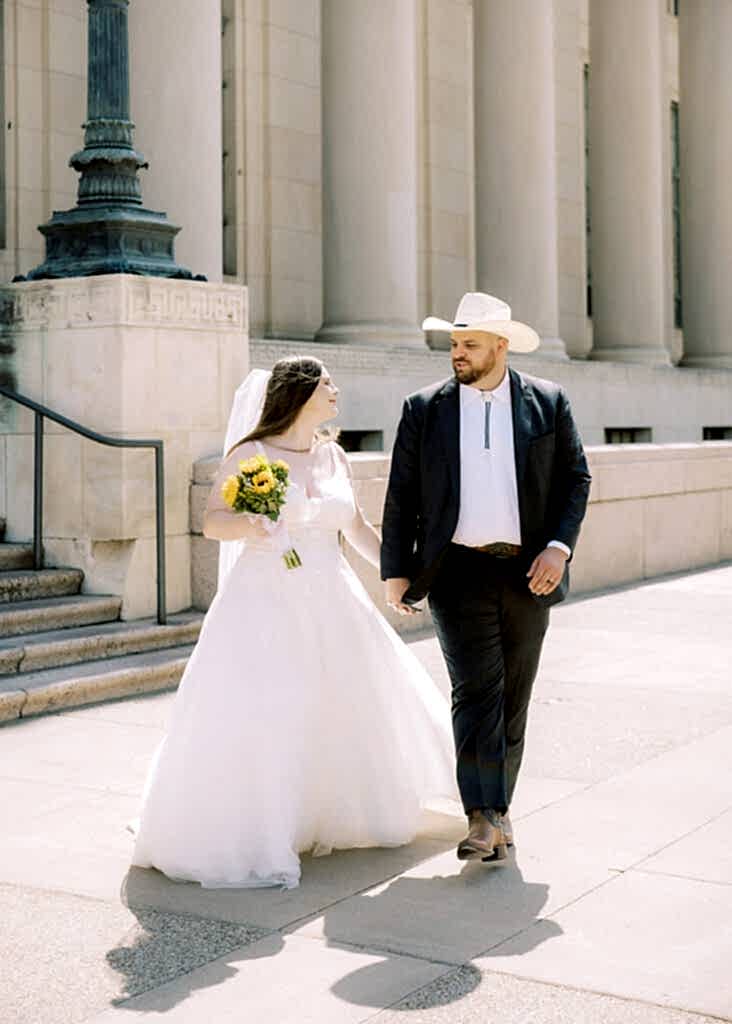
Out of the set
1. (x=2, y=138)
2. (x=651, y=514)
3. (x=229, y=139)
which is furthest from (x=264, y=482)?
(x=229, y=139)

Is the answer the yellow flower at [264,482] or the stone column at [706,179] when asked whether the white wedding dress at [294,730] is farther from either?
the stone column at [706,179]

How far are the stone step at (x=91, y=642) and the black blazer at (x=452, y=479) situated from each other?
363 cm

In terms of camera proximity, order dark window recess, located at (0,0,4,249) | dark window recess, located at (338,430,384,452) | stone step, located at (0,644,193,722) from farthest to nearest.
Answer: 1. dark window recess, located at (338,430,384,452)
2. dark window recess, located at (0,0,4,249)
3. stone step, located at (0,644,193,722)

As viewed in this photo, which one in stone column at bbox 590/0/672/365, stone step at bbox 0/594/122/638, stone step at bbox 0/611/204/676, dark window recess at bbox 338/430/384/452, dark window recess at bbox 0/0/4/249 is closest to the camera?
stone step at bbox 0/611/204/676

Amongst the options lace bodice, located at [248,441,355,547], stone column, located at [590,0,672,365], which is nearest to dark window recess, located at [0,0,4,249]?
stone column, located at [590,0,672,365]

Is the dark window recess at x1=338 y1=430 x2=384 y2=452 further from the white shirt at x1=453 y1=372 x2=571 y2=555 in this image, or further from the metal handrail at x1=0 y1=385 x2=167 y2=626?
the white shirt at x1=453 y1=372 x2=571 y2=555

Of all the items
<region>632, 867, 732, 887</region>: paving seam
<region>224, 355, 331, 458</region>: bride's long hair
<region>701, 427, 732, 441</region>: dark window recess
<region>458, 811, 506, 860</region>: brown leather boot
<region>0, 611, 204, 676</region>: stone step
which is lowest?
<region>632, 867, 732, 887</region>: paving seam

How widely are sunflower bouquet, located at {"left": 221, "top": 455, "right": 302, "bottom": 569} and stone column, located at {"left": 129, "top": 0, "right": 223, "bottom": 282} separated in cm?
940

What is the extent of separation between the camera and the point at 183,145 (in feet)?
48.5

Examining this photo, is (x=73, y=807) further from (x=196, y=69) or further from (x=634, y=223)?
(x=634, y=223)

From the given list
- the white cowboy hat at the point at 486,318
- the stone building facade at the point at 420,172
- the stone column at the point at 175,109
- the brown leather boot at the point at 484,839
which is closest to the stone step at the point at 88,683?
the brown leather boot at the point at 484,839

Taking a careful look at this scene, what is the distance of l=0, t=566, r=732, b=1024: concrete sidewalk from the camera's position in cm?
436

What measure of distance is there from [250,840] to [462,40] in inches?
868

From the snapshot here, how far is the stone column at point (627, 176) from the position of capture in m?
25.3
